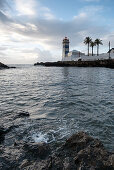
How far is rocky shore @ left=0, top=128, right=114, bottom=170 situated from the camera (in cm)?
374

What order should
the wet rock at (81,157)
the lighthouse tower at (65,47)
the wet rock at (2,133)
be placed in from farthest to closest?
the lighthouse tower at (65,47), the wet rock at (2,133), the wet rock at (81,157)

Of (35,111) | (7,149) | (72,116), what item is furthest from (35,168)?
(35,111)

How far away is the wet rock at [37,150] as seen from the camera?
455 centimetres

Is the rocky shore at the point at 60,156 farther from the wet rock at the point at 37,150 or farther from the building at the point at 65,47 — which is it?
the building at the point at 65,47

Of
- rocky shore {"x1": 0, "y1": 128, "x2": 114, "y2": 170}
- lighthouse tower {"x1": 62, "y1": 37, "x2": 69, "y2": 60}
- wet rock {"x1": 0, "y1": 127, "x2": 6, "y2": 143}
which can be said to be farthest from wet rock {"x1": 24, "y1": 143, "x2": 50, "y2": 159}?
lighthouse tower {"x1": 62, "y1": 37, "x2": 69, "y2": 60}

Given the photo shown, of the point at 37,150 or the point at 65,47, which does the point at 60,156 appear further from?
the point at 65,47

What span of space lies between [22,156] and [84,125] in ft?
11.0

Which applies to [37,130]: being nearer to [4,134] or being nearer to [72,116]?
[4,134]

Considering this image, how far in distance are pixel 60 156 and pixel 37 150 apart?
80cm

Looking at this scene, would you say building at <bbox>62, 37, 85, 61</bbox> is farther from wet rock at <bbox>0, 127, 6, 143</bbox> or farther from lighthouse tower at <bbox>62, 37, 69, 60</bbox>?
wet rock at <bbox>0, 127, 6, 143</bbox>

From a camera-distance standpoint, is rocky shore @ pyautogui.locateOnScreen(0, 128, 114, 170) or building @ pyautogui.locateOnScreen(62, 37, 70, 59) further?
building @ pyautogui.locateOnScreen(62, 37, 70, 59)

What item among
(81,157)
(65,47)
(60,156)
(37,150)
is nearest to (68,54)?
(65,47)

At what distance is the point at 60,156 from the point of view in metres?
4.33

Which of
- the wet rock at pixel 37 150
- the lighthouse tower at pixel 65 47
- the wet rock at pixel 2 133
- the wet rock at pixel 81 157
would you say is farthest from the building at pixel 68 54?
Result: the wet rock at pixel 81 157
